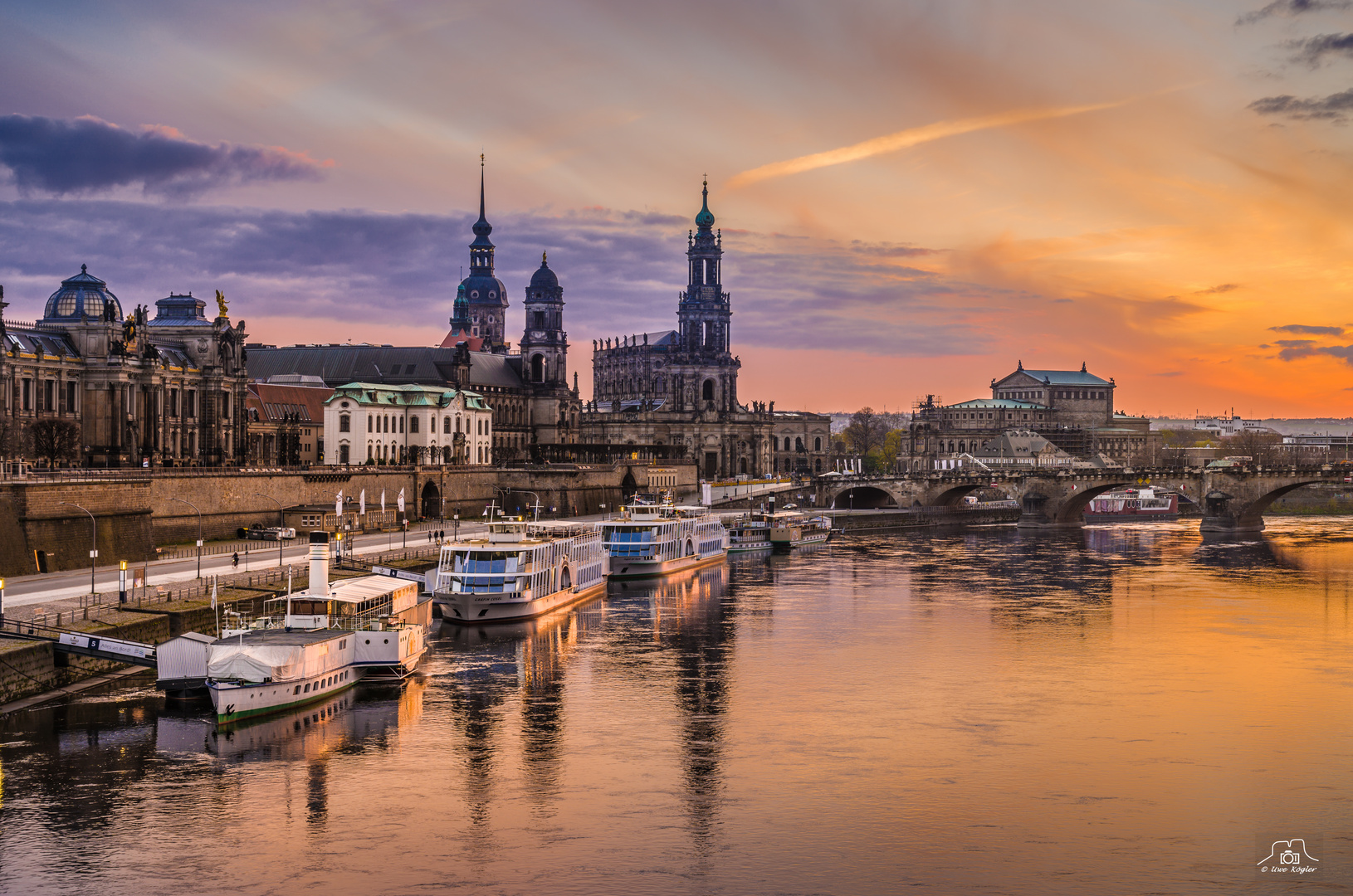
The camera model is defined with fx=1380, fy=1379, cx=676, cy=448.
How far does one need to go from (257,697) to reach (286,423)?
Answer: 91582 millimetres

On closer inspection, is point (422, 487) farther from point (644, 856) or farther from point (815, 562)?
point (644, 856)

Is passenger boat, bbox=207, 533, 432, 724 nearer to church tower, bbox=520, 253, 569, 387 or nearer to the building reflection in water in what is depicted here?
the building reflection in water

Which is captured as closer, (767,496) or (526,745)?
(526,745)

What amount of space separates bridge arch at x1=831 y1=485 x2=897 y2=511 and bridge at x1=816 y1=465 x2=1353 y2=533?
98 mm

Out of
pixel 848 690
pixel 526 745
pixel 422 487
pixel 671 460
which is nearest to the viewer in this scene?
pixel 526 745

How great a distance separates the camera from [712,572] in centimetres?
9419

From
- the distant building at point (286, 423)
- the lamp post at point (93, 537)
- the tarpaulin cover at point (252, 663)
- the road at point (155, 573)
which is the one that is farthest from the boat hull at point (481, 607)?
the distant building at point (286, 423)

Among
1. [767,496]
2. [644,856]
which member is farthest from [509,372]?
[644,856]

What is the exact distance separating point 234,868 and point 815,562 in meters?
72.1

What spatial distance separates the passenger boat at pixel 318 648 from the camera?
141 feet

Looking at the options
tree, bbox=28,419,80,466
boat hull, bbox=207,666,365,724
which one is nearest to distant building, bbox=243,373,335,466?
tree, bbox=28,419,80,466

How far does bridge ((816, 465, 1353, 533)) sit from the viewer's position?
13512cm

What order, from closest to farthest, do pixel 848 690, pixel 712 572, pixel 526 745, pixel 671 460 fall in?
pixel 526 745 < pixel 848 690 < pixel 712 572 < pixel 671 460

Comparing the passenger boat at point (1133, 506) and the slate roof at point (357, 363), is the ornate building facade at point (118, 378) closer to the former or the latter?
the slate roof at point (357, 363)
